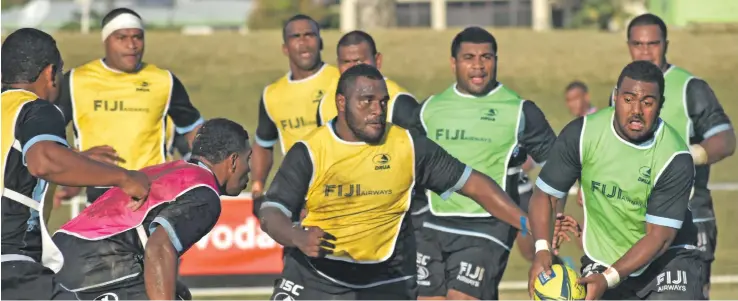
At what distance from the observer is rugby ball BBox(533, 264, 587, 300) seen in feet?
28.1

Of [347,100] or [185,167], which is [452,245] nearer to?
[347,100]

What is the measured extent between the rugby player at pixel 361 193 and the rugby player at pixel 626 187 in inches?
17.6

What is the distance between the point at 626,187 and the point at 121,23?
4.96 meters

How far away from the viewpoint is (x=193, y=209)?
24.4ft

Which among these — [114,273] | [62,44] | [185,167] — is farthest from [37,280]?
[62,44]

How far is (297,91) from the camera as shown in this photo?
1225 cm

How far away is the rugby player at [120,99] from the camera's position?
11.9 metres

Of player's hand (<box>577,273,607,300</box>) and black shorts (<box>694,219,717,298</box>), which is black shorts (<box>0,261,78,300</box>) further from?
black shorts (<box>694,219,717,298</box>)

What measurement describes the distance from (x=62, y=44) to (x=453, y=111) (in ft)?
68.9

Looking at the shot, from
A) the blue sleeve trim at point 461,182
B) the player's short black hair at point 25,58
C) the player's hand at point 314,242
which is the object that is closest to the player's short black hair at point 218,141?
the player's hand at point 314,242

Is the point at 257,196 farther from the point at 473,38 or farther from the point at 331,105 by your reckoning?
the point at 473,38

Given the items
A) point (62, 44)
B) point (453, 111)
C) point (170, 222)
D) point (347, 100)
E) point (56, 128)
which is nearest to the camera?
point (170, 222)

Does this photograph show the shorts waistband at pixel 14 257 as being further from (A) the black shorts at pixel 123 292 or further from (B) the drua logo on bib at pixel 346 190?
(B) the drua logo on bib at pixel 346 190

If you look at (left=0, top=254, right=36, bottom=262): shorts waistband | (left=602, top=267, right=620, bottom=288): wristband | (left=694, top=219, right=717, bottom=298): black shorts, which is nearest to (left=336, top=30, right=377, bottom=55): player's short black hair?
(left=694, top=219, right=717, bottom=298): black shorts
